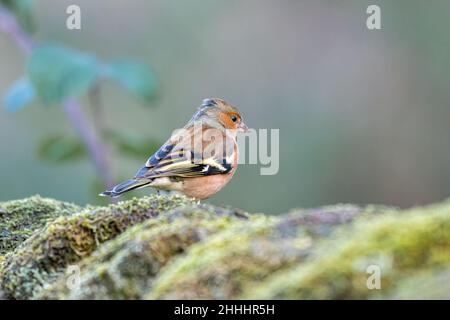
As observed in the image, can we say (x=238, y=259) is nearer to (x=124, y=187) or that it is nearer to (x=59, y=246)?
(x=59, y=246)

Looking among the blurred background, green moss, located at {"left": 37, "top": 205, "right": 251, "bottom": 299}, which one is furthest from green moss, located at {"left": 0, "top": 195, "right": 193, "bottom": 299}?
the blurred background

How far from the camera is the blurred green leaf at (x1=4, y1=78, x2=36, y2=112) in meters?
7.28

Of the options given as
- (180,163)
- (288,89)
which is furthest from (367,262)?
(288,89)

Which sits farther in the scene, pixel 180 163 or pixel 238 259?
pixel 180 163

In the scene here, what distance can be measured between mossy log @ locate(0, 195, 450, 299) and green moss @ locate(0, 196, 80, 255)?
783 mm

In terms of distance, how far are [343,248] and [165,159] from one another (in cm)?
425

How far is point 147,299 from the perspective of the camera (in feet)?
8.57

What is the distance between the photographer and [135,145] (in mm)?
7414

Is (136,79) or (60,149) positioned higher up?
(136,79)

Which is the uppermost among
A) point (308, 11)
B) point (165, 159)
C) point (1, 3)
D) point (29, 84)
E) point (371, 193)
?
point (308, 11)

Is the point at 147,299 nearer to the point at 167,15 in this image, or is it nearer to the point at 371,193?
the point at 371,193

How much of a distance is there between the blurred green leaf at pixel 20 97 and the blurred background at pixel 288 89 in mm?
4847

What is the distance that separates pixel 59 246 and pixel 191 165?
3451mm
